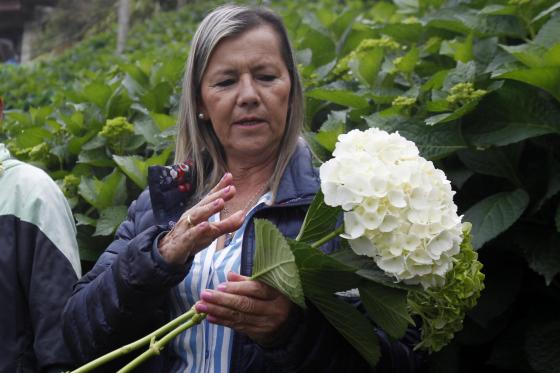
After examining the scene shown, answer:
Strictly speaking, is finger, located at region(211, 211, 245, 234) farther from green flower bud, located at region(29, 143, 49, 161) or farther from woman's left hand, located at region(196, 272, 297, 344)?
green flower bud, located at region(29, 143, 49, 161)

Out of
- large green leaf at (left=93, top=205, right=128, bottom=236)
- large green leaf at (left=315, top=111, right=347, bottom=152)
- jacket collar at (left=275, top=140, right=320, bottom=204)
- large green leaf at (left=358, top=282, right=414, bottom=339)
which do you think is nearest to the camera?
large green leaf at (left=358, top=282, right=414, bottom=339)

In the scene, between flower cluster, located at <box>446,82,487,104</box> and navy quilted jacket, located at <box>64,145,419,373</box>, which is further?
flower cluster, located at <box>446,82,487,104</box>

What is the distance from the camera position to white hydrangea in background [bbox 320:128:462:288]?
5.48 ft

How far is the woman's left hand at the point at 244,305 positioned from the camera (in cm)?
178

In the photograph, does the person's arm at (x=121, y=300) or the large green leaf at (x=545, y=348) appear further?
the large green leaf at (x=545, y=348)

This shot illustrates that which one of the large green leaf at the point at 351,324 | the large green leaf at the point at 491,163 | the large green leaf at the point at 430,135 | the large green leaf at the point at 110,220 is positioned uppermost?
the large green leaf at the point at 430,135

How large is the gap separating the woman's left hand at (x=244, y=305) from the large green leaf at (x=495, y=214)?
2.54 ft

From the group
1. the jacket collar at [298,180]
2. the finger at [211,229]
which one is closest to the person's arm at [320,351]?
the finger at [211,229]

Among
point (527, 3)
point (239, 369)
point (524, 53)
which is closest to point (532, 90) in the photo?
point (524, 53)

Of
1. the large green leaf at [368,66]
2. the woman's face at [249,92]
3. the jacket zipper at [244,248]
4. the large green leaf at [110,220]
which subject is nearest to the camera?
the jacket zipper at [244,248]

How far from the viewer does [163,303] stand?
2.25 meters

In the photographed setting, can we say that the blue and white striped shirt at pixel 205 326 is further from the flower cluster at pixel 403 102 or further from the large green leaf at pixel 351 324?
the flower cluster at pixel 403 102

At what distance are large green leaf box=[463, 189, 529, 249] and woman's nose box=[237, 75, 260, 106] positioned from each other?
81 centimetres

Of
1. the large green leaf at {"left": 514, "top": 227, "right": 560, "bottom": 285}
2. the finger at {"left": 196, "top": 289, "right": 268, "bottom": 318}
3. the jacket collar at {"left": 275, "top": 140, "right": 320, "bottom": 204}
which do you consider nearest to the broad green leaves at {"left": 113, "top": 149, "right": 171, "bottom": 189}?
the jacket collar at {"left": 275, "top": 140, "right": 320, "bottom": 204}
